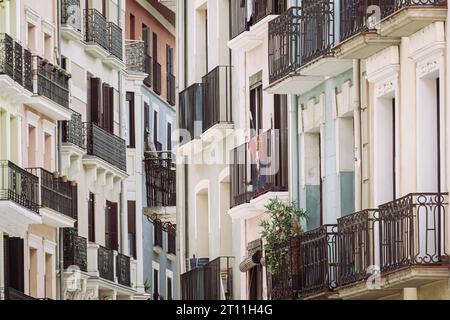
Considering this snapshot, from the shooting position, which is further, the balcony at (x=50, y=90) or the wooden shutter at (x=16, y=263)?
the balcony at (x=50, y=90)

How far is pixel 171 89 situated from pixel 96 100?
366 inches

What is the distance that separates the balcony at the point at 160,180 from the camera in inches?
3423

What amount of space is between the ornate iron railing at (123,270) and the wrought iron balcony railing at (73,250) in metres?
4.57

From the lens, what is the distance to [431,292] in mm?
48469

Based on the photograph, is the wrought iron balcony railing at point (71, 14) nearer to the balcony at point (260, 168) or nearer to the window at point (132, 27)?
the window at point (132, 27)

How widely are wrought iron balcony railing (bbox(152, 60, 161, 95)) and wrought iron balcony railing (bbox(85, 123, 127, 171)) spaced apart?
3825 mm

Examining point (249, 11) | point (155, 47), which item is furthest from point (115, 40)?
point (249, 11)

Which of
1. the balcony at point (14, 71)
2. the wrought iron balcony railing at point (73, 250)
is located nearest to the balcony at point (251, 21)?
the balcony at point (14, 71)

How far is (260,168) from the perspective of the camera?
2327 inches

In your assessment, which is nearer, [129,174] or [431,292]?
[431,292]

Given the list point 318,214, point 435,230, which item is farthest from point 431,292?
point 318,214

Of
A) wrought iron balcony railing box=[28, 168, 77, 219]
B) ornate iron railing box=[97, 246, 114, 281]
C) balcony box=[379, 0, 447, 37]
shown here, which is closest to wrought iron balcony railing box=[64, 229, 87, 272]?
wrought iron balcony railing box=[28, 168, 77, 219]
